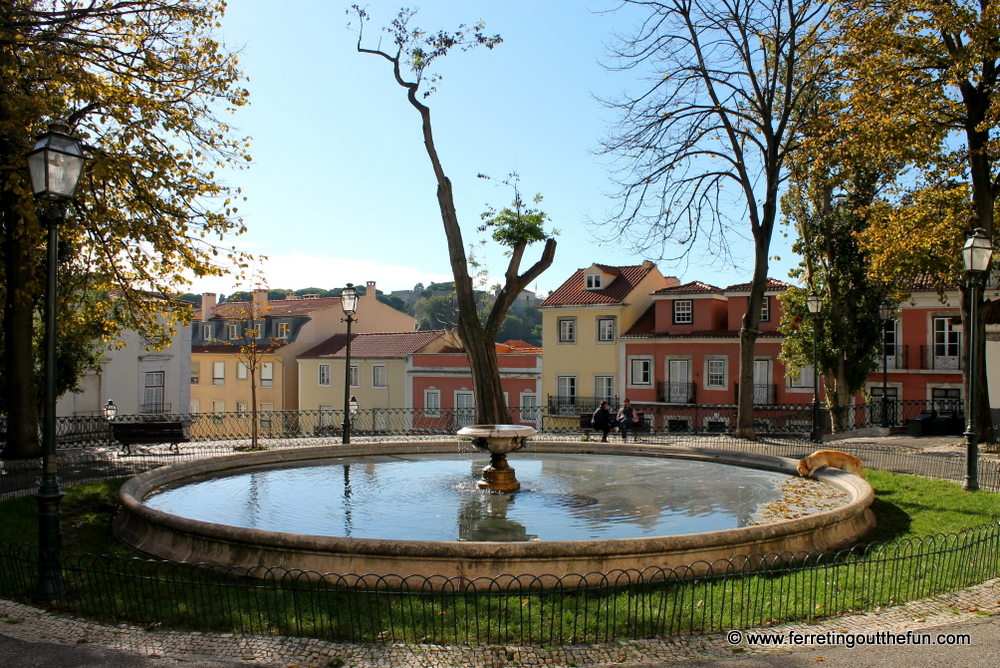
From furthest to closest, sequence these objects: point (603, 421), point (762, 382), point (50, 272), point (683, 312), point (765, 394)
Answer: point (683, 312) → point (762, 382) → point (765, 394) → point (603, 421) → point (50, 272)

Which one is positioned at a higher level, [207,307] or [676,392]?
[207,307]

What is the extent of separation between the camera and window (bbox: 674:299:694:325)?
41375 millimetres

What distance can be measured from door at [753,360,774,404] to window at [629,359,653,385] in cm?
536

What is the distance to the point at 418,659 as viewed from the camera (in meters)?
5.82

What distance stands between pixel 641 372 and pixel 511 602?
3601 cm

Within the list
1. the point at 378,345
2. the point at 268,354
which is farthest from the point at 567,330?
the point at 268,354

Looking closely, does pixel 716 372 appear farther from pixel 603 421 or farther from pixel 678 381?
pixel 603 421

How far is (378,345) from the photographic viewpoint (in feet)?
163

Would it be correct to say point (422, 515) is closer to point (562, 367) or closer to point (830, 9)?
point (830, 9)

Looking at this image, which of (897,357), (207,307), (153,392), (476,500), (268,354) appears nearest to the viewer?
(476,500)

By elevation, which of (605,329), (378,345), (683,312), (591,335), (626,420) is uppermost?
(683,312)

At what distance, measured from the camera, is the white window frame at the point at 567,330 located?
44562 millimetres

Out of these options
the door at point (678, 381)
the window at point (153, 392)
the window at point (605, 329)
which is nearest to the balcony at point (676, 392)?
the door at point (678, 381)

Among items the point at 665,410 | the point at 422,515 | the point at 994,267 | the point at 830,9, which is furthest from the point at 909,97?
the point at 665,410
